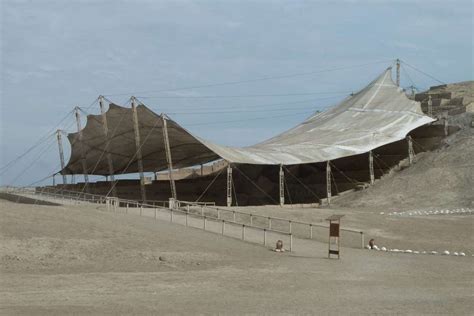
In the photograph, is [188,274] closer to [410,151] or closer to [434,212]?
[434,212]

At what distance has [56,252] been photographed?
15109mm

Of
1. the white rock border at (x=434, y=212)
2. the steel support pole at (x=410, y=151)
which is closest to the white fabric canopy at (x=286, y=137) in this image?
the steel support pole at (x=410, y=151)

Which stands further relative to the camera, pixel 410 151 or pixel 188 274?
pixel 410 151

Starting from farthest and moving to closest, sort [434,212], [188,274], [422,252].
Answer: [434,212] → [422,252] → [188,274]

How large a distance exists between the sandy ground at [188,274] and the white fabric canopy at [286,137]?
56.6ft

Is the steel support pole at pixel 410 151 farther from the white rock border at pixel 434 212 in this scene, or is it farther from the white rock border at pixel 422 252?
the white rock border at pixel 422 252

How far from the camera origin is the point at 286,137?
52500 millimetres

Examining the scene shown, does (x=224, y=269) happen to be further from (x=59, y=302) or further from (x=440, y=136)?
(x=440, y=136)

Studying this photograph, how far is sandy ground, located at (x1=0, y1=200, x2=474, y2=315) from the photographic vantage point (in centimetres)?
1039

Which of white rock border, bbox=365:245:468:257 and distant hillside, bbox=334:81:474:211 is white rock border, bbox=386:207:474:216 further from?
white rock border, bbox=365:245:468:257

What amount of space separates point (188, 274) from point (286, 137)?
1531 inches

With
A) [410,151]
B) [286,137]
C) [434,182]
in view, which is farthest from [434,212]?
[286,137]

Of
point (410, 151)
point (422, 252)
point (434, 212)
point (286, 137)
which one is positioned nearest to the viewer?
point (422, 252)

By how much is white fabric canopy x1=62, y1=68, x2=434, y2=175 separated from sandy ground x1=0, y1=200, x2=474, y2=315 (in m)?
17.2
